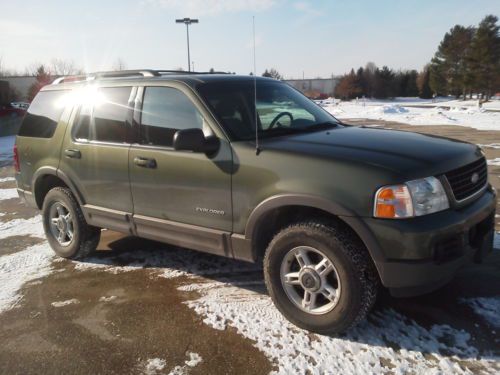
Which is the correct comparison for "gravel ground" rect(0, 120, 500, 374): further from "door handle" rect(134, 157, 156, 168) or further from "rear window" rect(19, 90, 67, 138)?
"rear window" rect(19, 90, 67, 138)

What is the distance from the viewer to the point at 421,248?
2.66 meters

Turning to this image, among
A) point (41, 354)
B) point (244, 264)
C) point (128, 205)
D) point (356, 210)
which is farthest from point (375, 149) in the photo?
point (41, 354)

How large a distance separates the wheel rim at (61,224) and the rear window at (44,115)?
2.66ft

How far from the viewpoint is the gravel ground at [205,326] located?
284 cm

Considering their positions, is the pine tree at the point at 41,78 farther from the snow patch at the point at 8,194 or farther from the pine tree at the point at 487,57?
the pine tree at the point at 487,57

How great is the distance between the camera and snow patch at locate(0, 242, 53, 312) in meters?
4.01

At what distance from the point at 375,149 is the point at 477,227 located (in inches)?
35.5

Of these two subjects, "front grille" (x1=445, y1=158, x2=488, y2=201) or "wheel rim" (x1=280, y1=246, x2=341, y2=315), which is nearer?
"front grille" (x1=445, y1=158, x2=488, y2=201)

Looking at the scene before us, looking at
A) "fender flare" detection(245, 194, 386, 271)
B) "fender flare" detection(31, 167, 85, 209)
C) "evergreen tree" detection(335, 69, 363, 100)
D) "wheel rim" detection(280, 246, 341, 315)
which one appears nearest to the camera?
"fender flare" detection(245, 194, 386, 271)

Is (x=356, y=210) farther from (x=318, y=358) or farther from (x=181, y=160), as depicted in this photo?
(x=181, y=160)

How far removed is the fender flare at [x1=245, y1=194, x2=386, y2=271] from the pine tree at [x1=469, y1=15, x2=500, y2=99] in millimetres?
53439

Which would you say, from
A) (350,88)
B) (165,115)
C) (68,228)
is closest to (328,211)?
(165,115)

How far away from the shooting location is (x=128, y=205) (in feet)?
13.5

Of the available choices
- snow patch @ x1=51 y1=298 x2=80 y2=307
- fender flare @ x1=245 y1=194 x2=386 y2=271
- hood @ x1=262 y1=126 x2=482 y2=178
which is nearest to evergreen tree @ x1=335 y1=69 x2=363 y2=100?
hood @ x1=262 y1=126 x2=482 y2=178
